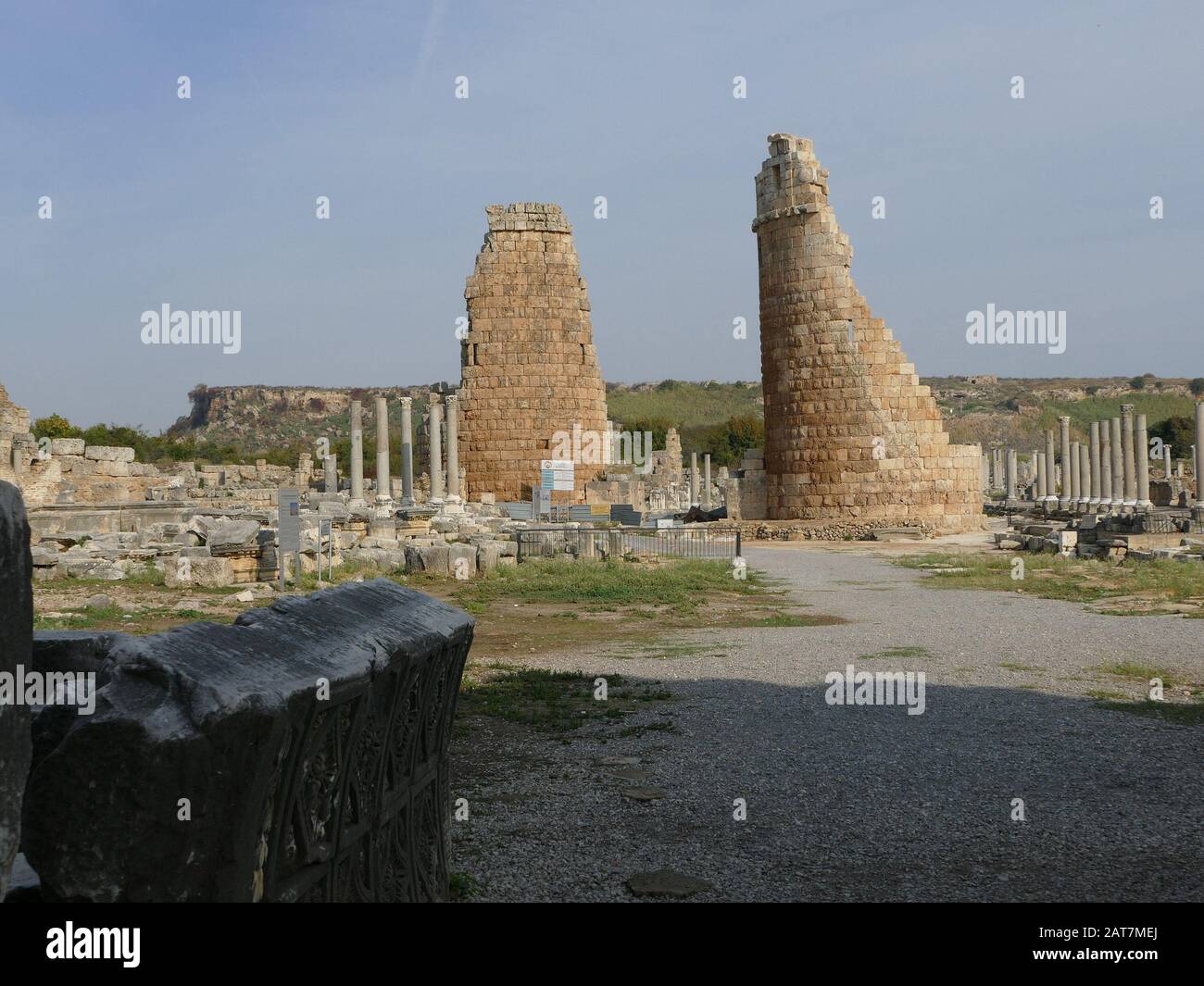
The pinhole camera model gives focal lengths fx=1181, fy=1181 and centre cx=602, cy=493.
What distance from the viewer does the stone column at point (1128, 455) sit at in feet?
113

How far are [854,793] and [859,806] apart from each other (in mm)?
267

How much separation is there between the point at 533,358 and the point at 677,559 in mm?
15398

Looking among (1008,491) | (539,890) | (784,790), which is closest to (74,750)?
(539,890)

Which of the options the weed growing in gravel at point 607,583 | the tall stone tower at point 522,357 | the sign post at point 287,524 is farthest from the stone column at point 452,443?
the sign post at point 287,524

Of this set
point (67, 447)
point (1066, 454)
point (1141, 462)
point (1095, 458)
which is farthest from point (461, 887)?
point (1066, 454)

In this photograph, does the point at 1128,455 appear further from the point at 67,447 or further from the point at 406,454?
the point at 67,447

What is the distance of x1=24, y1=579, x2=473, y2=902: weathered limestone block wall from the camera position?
2447 millimetres

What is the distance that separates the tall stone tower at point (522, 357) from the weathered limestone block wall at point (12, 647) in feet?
107

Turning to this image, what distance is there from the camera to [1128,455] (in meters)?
35.1

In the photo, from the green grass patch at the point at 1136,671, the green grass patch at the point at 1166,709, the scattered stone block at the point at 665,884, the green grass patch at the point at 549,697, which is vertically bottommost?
the green grass patch at the point at 1136,671

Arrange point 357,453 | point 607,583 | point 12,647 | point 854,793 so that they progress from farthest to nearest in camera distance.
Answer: point 357,453 < point 607,583 < point 854,793 < point 12,647

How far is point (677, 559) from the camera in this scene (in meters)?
21.0

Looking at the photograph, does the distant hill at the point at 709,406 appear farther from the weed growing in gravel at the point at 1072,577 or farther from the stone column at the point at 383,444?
the weed growing in gravel at the point at 1072,577
